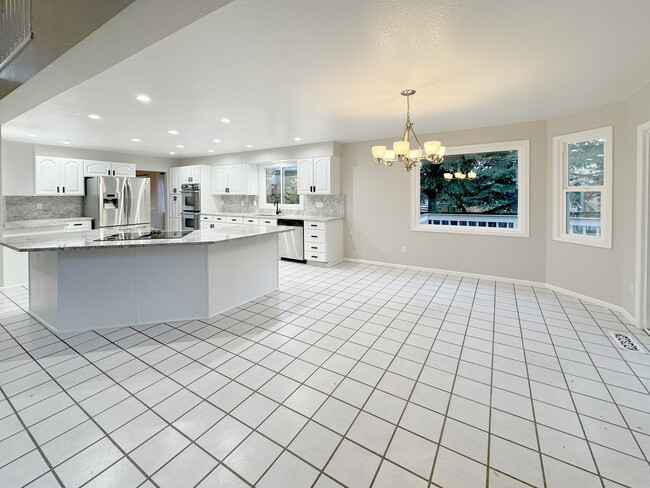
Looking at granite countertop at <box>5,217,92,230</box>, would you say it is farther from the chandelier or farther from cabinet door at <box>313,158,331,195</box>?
the chandelier

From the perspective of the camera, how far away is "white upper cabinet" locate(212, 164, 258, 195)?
282 inches

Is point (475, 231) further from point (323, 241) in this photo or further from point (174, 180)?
point (174, 180)

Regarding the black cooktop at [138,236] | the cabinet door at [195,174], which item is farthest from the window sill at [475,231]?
the cabinet door at [195,174]

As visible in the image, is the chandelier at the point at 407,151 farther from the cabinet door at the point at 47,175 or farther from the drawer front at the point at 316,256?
the cabinet door at the point at 47,175

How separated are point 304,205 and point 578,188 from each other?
461cm

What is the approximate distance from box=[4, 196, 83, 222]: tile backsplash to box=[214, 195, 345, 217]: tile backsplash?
2916 millimetres

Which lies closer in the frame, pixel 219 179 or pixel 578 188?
pixel 578 188

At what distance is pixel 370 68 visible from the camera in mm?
2607

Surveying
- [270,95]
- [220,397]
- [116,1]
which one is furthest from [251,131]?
[220,397]

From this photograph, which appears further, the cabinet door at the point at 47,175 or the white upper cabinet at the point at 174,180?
the white upper cabinet at the point at 174,180

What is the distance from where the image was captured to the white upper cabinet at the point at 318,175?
229 inches

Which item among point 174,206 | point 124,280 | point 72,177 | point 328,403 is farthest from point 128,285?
point 174,206

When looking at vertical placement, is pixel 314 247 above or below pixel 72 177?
below

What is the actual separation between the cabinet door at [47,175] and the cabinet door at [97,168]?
0.48m
